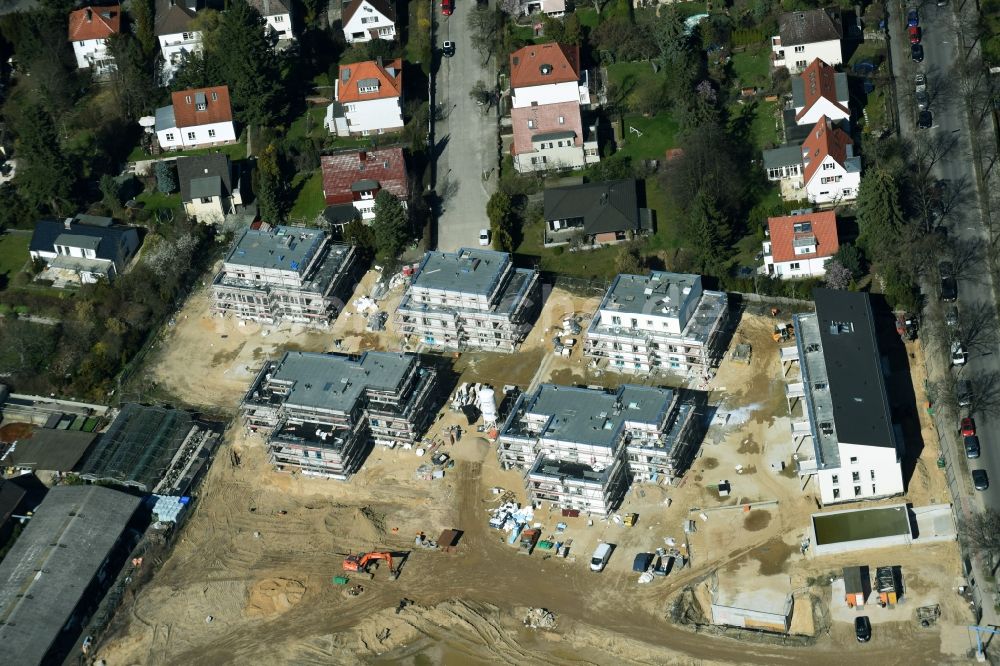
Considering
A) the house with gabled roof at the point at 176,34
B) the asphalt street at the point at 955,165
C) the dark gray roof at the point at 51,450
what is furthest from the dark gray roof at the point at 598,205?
the house with gabled roof at the point at 176,34

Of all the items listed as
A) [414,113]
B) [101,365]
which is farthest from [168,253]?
[414,113]

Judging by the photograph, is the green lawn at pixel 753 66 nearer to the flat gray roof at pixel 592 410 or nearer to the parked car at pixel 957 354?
the parked car at pixel 957 354

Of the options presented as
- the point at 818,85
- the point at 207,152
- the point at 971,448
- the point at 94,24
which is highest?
the point at 818,85

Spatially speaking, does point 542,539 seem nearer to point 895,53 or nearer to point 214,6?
point 895,53

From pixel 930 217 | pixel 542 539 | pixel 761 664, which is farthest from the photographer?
pixel 930 217

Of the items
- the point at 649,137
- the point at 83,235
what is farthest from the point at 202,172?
the point at 649,137

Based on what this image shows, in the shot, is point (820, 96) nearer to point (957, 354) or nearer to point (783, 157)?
point (783, 157)
